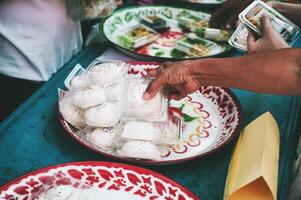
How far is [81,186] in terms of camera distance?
0.78m

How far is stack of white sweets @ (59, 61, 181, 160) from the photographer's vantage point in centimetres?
90

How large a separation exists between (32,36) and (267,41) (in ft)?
2.74

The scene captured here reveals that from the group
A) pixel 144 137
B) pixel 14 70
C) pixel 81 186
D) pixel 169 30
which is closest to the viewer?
pixel 81 186

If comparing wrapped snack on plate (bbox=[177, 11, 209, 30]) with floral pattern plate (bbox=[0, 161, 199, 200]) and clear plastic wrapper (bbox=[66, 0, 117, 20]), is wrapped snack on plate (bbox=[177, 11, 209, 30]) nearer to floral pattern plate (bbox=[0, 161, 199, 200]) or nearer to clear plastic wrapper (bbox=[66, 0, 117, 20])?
clear plastic wrapper (bbox=[66, 0, 117, 20])

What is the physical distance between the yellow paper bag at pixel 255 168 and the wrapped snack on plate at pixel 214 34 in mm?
713

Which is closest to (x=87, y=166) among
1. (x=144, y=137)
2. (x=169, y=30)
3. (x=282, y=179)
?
(x=144, y=137)

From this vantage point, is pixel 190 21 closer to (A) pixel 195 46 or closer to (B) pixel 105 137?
(A) pixel 195 46

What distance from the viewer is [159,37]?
1587mm

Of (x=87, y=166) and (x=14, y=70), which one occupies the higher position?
(x=87, y=166)

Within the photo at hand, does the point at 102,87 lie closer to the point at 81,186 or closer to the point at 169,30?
the point at 81,186

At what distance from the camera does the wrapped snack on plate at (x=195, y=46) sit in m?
1.45

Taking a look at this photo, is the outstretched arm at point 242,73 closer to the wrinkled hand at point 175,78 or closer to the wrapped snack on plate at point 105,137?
the wrinkled hand at point 175,78

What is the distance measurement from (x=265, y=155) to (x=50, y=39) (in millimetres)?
959

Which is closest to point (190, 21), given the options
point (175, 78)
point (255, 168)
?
point (175, 78)
